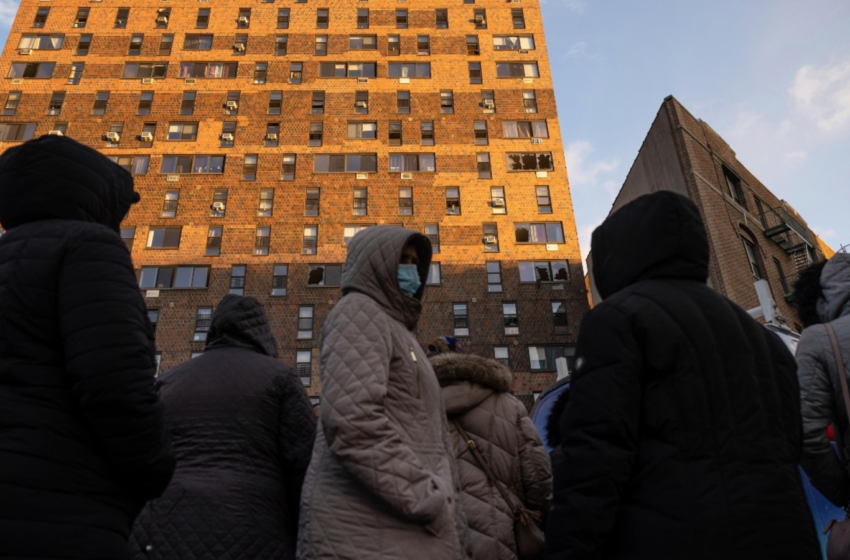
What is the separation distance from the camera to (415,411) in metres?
2.65

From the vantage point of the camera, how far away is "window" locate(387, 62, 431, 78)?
37.5 m

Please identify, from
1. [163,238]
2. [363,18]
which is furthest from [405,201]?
[363,18]

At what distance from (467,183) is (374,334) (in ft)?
107

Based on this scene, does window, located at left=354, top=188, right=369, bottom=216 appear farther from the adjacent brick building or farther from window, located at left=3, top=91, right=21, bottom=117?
window, located at left=3, top=91, right=21, bottom=117

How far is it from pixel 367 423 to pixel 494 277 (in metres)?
30.6

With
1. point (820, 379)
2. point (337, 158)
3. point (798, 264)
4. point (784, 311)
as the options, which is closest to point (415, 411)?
point (820, 379)

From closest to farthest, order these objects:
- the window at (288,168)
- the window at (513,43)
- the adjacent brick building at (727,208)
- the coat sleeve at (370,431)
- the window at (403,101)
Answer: the coat sleeve at (370,431)
the adjacent brick building at (727,208)
the window at (288,168)
the window at (403,101)
the window at (513,43)

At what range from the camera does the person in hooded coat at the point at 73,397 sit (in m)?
1.75

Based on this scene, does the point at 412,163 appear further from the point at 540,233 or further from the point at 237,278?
the point at 237,278

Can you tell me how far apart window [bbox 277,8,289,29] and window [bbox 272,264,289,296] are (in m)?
16.9

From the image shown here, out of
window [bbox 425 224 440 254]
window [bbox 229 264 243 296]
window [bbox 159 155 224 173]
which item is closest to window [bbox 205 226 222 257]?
window [bbox 229 264 243 296]

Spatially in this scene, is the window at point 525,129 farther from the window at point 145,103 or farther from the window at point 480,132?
the window at point 145,103

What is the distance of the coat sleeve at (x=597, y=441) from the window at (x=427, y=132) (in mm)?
34559

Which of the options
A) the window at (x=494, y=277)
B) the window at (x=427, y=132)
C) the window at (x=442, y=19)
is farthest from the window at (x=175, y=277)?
the window at (x=442, y=19)
